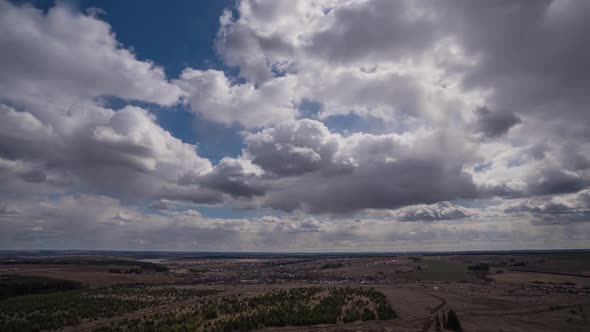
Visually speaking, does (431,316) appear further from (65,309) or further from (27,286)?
(27,286)

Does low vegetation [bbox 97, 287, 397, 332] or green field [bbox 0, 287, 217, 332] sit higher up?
low vegetation [bbox 97, 287, 397, 332]

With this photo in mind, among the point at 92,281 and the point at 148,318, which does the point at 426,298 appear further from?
the point at 92,281

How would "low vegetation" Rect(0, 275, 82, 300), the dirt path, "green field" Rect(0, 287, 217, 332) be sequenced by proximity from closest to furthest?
the dirt path
"green field" Rect(0, 287, 217, 332)
"low vegetation" Rect(0, 275, 82, 300)

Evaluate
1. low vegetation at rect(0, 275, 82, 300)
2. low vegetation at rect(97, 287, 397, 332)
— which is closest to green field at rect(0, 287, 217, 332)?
low vegetation at rect(97, 287, 397, 332)

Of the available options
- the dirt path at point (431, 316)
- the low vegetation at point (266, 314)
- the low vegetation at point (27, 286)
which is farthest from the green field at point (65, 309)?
the dirt path at point (431, 316)

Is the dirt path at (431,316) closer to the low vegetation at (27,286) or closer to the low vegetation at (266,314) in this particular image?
the low vegetation at (266,314)

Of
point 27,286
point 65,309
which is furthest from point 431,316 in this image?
point 27,286

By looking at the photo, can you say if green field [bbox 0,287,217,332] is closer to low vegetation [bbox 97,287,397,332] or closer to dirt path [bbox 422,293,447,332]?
low vegetation [bbox 97,287,397,332]

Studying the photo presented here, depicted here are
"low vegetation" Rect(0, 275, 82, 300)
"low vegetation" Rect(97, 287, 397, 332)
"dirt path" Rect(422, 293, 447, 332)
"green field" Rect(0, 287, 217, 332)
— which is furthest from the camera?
"low vegetation" Rect(0, 275, 82, 300)

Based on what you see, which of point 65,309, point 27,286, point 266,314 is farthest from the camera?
point 27,286

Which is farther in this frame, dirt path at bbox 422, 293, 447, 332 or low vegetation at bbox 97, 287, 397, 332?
low vegetation at bbox 97, 287, 397, 332

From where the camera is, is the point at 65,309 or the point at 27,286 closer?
the point at 65,309

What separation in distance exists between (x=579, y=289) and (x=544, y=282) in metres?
16.0

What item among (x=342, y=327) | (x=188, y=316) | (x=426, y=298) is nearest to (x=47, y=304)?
(x=188, y=316)
